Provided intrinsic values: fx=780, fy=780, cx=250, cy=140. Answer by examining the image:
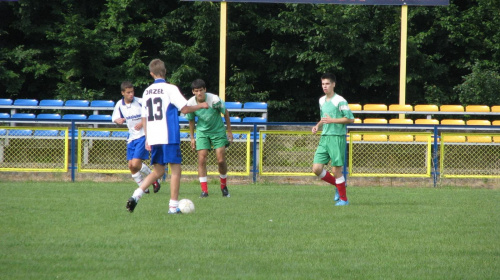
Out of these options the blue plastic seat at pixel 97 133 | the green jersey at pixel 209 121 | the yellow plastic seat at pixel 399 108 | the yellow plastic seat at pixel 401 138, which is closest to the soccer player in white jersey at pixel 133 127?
the green jersey at pixel 209 121

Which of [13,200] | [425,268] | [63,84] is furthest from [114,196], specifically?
[63,84]

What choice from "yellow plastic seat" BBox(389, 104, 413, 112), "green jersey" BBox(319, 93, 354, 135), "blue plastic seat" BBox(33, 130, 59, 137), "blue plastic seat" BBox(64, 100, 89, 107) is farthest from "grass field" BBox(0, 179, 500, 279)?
"blue plastic seat" BBox(64, 100, 89, 107)

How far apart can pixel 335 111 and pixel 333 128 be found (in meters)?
0.26

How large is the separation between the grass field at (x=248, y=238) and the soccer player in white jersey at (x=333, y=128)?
0.56 metres

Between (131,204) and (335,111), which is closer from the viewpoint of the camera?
(131,204)

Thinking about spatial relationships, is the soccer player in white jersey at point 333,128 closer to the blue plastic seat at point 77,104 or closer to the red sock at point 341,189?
the red sock at point 341,189

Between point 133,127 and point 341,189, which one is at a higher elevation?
point 133,127

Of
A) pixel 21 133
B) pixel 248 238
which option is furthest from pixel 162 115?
pixel 21 133

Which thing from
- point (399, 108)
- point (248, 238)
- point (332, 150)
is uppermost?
point (399, 108)

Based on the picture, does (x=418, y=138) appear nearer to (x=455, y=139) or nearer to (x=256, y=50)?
(x=455, y=139)

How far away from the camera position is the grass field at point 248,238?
5.75 meters

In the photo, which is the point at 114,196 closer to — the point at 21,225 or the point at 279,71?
the point at 21,225

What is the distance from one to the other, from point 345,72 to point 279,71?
96.2 inches

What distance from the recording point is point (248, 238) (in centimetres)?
734
